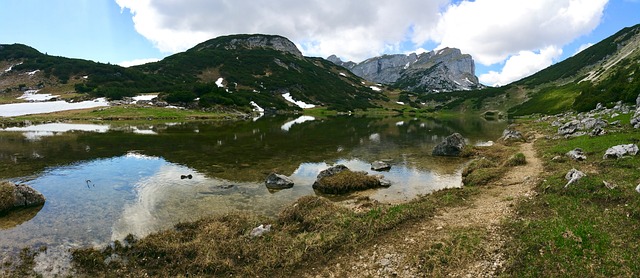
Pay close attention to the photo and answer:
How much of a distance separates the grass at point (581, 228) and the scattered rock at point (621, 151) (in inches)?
78.7

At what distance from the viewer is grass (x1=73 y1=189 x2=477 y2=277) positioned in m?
12.0

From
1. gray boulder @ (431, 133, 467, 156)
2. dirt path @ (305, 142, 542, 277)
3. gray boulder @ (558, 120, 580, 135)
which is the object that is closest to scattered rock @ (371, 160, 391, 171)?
gray boulder @ (431, 133, 467, 156)

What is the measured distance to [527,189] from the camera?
2006 cm

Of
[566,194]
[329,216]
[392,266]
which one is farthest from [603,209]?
[329,216]

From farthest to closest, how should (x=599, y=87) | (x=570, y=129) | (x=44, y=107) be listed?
(x=44, y=107) → (x=599, y=87) → (x=570, y=129)

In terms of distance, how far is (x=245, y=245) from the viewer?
13141 millimetres

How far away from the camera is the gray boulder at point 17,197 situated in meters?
18.1

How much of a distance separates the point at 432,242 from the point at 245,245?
7432mm

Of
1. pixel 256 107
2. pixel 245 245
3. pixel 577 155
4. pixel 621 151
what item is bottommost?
pixel 245 245

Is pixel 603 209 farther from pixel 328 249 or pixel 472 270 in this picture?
pixel 328 249

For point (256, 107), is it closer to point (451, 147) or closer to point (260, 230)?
point (451, 147)

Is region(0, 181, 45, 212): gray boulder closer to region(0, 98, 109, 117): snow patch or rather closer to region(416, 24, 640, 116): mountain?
region(416, 24, 640, 116): mountain

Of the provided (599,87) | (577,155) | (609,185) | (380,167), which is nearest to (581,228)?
(609,185)

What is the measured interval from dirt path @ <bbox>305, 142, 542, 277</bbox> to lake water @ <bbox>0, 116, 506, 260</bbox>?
5476 millimetres
